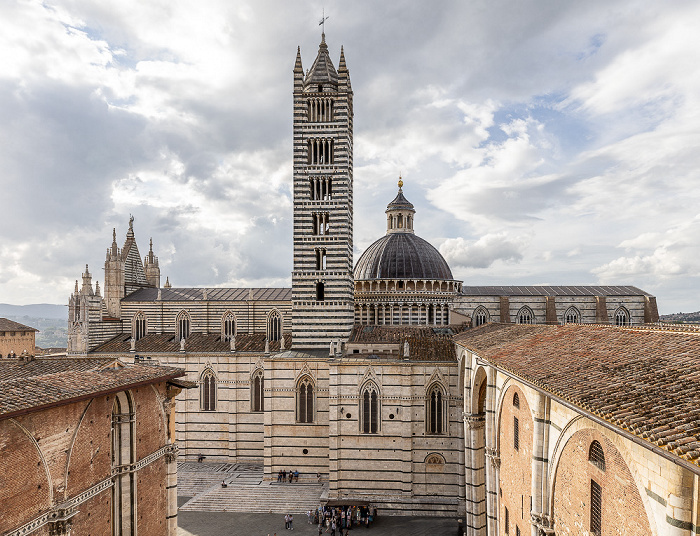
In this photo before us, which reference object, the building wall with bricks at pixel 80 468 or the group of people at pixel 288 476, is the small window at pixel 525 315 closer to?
the group of people at pixel 288 476

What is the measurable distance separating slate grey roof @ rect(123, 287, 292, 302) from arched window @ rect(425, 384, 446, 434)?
14003 millimetres

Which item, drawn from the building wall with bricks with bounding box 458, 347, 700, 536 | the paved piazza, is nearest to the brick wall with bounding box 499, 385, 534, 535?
the building wall with bricks with bounding box 458, 347, 700, 536

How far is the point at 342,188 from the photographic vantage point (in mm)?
29906

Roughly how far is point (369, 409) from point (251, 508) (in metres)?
8.33

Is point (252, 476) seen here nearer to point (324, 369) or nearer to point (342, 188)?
point (324, 369)

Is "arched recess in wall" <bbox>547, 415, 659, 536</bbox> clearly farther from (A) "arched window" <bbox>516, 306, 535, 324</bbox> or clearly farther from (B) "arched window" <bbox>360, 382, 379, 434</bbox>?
(A) "arched window" <bbox>516, 306, 535, 324</bbox>

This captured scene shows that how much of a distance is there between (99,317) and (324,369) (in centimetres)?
1849

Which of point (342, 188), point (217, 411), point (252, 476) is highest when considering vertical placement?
point (342, 188)

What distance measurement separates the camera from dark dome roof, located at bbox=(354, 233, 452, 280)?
3481 centimetres

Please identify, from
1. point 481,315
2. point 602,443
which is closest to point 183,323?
point 481,315

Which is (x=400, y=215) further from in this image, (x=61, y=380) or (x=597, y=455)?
(x=597, y=455)

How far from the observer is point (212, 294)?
3712cm

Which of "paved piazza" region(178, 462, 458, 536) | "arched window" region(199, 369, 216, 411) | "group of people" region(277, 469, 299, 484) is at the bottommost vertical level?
"paved piazza" region(178, 462, 458, 536)

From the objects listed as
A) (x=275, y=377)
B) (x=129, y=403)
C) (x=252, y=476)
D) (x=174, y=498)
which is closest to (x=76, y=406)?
(x=129, y=403)
